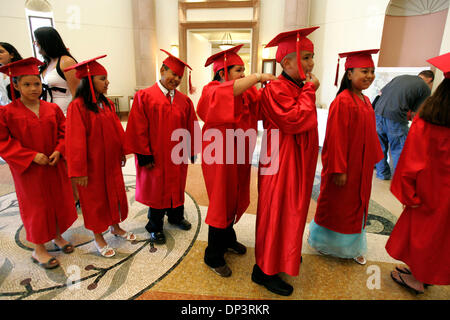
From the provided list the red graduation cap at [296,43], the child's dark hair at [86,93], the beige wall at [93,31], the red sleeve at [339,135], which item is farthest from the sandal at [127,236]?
the beige wall at [93,31]

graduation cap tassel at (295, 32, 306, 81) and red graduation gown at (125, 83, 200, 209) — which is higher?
graduation cap tassel at (295, 32, 306, 81)

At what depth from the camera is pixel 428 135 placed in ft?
5.27

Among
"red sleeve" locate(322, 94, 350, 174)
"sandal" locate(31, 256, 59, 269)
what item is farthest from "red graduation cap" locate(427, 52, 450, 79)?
"sandal" locate(31, 256, 59, 269)

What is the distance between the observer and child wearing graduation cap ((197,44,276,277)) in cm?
163

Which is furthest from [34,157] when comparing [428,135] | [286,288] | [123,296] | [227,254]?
[428,135]

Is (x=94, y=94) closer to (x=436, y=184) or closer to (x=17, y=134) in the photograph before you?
(x=17, y=134)

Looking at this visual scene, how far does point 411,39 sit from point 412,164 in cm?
562

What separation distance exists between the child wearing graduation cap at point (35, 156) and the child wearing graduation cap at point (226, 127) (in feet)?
4.36

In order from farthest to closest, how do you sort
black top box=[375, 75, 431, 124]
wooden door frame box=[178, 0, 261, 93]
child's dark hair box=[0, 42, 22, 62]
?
wooden door frame box=[178, 0, 261, 93], black top box=[375, 75, 431, 124], child's dark hair box=[0, 42, 22, 62]

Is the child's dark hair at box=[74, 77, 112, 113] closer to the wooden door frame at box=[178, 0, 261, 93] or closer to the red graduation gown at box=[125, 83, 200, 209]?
the red graduation gown at box=[125, 83, 200, 209]

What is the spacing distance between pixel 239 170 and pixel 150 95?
1.06 metres

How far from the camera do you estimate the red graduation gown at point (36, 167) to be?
195cm

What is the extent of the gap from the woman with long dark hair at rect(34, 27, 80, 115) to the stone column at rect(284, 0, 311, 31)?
6.82m

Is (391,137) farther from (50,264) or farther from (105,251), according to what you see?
(50,264)
